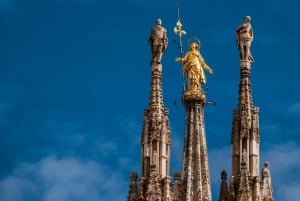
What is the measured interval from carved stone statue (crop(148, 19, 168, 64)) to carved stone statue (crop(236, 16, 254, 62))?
463 cm

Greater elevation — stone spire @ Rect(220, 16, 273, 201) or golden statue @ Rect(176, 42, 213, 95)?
golden statue @ Rect(176, 42, 213, 95)

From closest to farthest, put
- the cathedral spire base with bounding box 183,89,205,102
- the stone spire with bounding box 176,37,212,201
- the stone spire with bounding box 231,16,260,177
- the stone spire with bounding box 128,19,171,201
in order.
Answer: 1. the stone spire with bounding box 128,19,171,201
2. the stone spire with bounding box 231,16,260,177
3. the stone spire with bounding box 176,37,212,201
4. the cathedral spire base with bounding box 183,89,205,102

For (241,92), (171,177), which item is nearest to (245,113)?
(241,92)

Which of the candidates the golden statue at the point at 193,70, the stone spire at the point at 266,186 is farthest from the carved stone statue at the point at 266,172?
the golden statue at the point at 193,70

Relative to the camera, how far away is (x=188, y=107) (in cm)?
7425

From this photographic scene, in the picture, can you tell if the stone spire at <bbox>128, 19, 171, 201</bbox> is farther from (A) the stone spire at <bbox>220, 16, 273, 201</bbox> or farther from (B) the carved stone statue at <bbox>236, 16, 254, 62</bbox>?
(B) the carved stone statue at <bbox>236, 16, 254, 62</bbox>

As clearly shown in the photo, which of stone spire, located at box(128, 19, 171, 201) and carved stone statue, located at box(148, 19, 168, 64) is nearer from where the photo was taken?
stone spire, located at box(128, 19, 171, 201)

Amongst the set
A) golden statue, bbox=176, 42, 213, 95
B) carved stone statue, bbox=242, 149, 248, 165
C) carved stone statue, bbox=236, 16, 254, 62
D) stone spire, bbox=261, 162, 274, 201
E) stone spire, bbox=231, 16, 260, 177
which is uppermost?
carved stone statue, bbox=236, 16, 254, 62

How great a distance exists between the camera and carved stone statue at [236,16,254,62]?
242 ft

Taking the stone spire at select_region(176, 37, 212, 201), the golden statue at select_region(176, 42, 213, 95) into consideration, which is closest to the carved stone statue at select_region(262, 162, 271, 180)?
the stone spire at select_region(176, 37, 212, 201)

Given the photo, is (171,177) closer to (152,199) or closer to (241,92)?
(152,199)

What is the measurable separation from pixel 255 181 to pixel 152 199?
6.40m

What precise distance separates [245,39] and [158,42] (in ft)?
17.9

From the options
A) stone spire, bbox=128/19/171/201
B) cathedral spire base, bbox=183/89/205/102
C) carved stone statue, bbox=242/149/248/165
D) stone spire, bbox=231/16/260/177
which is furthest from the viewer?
cathedral spire base, bbox=183/89/205/102
